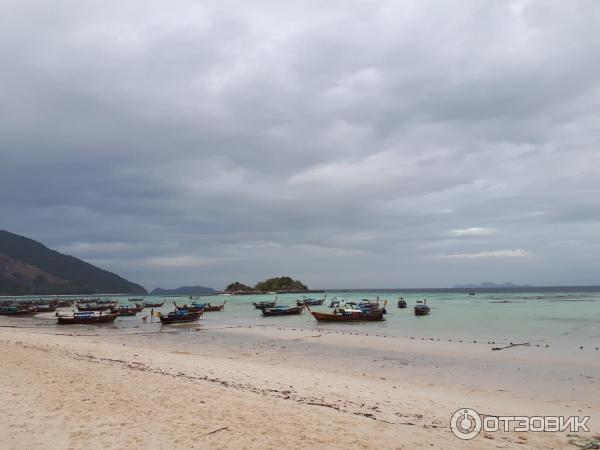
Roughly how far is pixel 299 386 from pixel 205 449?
6.49 meters

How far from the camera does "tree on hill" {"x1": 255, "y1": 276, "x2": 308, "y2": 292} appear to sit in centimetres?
18538

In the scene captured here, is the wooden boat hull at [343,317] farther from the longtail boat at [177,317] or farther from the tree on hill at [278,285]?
the tree on hill at [278,285]

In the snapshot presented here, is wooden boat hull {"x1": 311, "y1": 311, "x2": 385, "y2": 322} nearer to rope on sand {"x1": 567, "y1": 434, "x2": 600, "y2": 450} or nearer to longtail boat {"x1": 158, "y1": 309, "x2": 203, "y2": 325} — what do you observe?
longtail boat {"x1": 158, "y1": 309, "x2": 203, "y2": 325}

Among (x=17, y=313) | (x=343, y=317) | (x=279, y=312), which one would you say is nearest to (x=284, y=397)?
(x=343, y=317)

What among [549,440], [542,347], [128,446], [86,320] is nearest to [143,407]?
[128,446]

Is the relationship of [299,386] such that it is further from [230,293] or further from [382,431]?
[230,293]

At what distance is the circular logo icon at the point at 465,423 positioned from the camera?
8.65 metres

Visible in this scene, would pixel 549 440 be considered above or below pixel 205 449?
below

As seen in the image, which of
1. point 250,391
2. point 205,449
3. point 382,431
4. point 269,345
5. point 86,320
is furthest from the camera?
point 86,320

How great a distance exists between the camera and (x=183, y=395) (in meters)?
10.4

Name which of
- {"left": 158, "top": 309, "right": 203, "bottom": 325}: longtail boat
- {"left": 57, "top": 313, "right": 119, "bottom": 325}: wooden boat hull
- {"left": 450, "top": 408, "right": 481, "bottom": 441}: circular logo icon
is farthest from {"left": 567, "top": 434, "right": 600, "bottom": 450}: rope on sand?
{"left": 57, "top": 313, "right": 119, "bottom": 325}: wooden boat hull

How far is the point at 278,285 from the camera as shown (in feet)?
612

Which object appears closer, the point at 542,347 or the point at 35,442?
the point at 35,442

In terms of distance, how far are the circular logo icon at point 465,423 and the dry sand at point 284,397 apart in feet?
0.84
